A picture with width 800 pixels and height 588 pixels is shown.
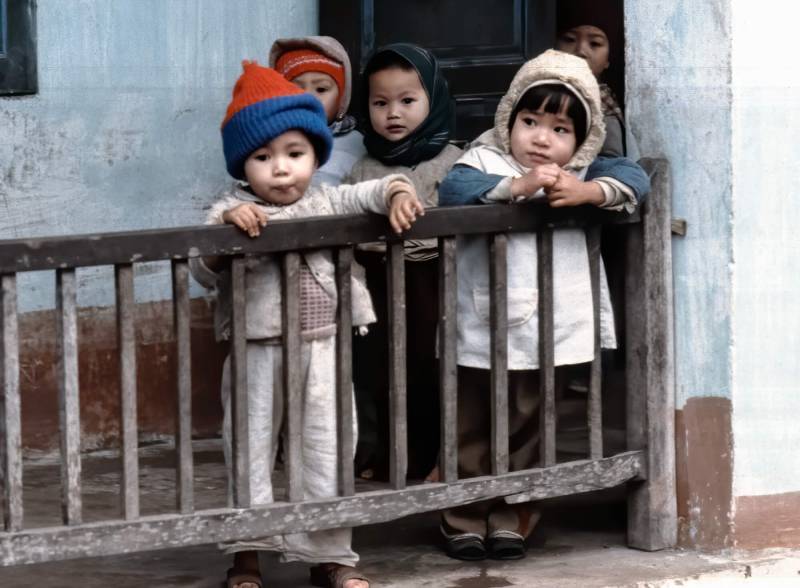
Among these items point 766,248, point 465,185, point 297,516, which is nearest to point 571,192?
point 465,185

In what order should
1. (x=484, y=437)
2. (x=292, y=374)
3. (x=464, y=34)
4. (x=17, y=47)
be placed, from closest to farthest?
(x=292, y=374), (x=484, y=437), (x=17, y=47), (x=464, y=34)

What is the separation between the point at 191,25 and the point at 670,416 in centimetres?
247

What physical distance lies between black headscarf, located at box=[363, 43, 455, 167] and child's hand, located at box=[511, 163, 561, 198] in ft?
2.46

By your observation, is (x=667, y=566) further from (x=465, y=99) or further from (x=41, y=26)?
(x=41, y=26)

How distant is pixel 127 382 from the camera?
13.1 ft

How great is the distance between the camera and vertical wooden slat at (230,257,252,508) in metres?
4.10

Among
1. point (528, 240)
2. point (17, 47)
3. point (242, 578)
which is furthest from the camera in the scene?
point (17, 47)

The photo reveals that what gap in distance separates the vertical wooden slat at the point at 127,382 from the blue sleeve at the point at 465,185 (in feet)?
3.49

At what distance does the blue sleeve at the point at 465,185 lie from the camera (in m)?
4.59

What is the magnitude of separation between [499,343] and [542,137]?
0.61 metres

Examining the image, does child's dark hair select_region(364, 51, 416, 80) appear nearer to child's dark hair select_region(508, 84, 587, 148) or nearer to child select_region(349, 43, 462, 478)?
child select_region(349, 43, 462, 478)

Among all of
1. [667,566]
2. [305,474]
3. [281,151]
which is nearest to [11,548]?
[305,474]

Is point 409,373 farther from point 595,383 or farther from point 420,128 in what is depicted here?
point 595,383

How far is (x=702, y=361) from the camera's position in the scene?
475 centimetres
